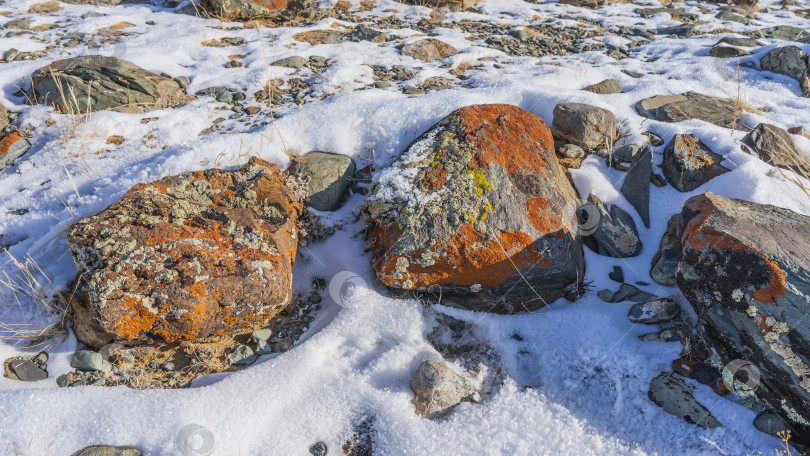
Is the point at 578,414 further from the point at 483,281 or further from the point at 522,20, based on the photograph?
the point at 522,20

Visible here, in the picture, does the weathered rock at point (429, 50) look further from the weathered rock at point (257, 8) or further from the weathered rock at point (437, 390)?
the weathered rock at point (437, 390)

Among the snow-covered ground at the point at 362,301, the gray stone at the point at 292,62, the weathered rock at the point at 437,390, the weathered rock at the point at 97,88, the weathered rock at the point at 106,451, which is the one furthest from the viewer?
the gray stone at the point at 292,62

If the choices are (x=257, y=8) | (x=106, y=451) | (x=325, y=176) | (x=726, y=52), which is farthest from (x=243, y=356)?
(x=726, y=52)

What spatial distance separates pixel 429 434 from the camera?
2.84 m

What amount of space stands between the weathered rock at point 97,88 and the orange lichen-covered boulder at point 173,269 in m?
2.73

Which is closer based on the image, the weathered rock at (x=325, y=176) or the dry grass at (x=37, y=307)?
the dry grass at (x=37, y=307)

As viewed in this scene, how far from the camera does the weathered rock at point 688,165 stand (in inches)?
175

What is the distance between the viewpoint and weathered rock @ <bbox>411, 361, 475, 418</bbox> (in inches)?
116

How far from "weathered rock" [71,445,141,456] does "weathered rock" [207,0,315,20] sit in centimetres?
787

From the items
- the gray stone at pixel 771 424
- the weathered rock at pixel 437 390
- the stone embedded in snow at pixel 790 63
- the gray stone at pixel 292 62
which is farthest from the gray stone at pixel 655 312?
the gray stone at pixel 292 62

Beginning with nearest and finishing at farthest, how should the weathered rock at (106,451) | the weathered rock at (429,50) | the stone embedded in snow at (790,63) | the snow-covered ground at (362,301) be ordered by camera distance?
the weathered rock at (106,451)
the snow-covered ground at (362,301)
the stone embedded in snow at (790,63)
the weathered rock at (429,50)

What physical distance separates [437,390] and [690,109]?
5.15 m

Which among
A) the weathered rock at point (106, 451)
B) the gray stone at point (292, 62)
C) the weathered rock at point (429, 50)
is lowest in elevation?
the weathered rock at point (106, 451)

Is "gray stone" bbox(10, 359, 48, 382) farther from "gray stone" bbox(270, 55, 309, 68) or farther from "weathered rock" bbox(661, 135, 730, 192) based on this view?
"weathered rock" bbox(661, 135, 730, 192)
